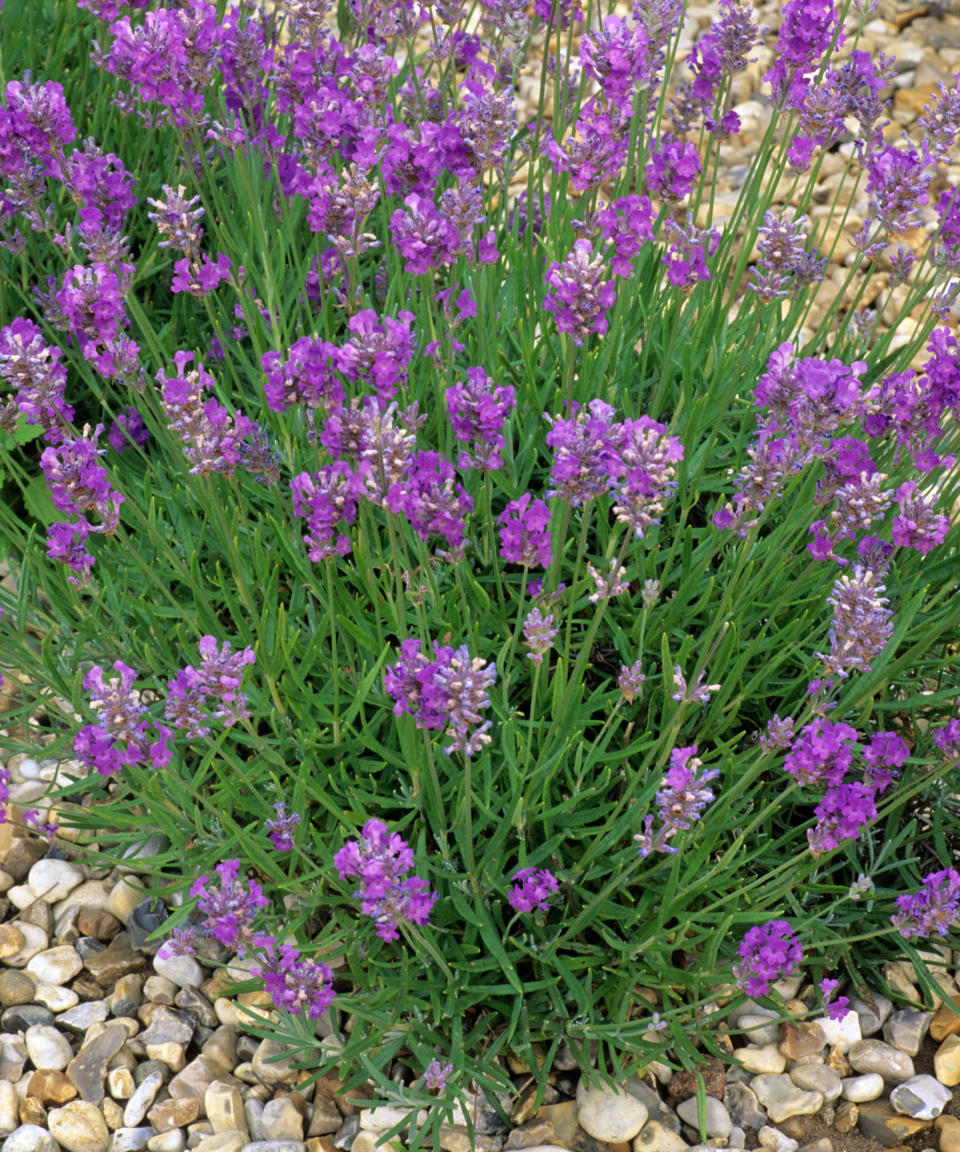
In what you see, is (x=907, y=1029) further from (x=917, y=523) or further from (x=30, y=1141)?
(x=30, y=1141)

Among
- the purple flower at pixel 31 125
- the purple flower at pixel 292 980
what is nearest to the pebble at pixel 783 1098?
the purple flower at pixel 292 980

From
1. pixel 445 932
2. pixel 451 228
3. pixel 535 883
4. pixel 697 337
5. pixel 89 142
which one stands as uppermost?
pixel 451 228

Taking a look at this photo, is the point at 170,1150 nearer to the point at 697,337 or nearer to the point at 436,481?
the point at 436,481

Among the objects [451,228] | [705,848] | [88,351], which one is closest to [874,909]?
[705,848]

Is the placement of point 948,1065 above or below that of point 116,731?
below

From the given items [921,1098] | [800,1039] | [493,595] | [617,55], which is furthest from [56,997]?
[617,55]

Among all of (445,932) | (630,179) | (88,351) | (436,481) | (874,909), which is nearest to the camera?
(436,481)

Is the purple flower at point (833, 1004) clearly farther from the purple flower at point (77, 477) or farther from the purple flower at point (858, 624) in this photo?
the purple flower at point (77, 477)
